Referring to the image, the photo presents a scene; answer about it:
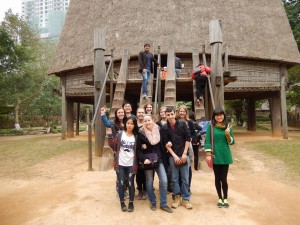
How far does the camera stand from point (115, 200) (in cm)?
446

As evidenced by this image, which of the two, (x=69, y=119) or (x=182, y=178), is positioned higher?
(x=69, y=119)

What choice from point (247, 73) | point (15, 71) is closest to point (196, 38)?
point (247, 73)

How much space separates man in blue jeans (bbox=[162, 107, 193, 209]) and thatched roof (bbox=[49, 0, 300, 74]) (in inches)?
306

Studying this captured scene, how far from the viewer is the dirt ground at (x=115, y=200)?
3.76m

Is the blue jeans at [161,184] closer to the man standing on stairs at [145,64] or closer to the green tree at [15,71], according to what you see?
the man standing on stairs at [145,64]

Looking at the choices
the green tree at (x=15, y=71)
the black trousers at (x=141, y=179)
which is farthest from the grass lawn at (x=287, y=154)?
the green tree at (x=15, y=71)

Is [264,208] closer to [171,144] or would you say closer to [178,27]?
[171,144]

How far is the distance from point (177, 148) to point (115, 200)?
4.65 ft

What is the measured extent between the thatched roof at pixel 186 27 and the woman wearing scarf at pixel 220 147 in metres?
7.79

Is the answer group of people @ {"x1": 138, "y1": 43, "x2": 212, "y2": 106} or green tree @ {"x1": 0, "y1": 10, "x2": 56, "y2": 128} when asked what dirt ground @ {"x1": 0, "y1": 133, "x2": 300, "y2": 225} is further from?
green tree @ {"x1": 0, "y1": 10, "x2": 56, "y2": 128}

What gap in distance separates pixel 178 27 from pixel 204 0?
2.20 metres

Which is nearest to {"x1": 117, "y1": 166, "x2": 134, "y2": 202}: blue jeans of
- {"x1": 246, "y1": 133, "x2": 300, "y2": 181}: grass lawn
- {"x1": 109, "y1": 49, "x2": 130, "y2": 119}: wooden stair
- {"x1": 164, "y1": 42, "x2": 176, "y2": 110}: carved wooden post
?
{"x1": 164, "y1": 42, "x2": 176, "y2": 110}: carved wooden post

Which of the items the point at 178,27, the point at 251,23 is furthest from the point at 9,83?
the point at 251,23

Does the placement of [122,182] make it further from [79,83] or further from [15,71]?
[15,71]
